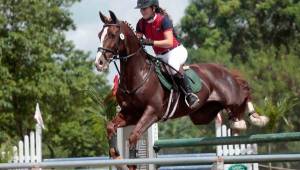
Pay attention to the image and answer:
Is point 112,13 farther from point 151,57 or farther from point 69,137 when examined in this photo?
point 69,137

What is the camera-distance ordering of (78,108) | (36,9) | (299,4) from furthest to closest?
(299,4)
(78,108)
(36,9)

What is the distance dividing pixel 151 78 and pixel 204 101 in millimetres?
1020

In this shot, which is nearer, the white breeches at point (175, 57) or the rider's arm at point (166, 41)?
the rider's arm at point (166, 41)

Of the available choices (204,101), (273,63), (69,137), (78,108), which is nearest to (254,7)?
(273,63)

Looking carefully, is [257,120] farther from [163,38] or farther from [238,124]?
[163,38]

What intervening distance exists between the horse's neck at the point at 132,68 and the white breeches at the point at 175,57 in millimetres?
425

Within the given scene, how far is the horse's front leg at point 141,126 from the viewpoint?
332 inches

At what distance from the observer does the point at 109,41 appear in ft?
27.4

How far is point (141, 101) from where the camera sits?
8.67 metres

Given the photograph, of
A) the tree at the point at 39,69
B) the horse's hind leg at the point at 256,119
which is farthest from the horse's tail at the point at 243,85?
the tree at the point at 39,69

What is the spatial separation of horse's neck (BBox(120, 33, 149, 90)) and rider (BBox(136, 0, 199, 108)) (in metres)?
0.13

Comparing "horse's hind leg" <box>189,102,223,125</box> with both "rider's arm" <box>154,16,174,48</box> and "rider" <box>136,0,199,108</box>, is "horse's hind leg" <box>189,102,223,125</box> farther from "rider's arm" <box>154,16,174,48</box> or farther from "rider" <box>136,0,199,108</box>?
"rider's arm" <box>154,16,174,48</box>

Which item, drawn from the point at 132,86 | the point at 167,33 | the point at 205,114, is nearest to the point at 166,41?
the point at 167,33

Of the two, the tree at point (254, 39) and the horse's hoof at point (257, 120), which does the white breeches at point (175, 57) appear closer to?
the horse's hoof at point (257, 120)
